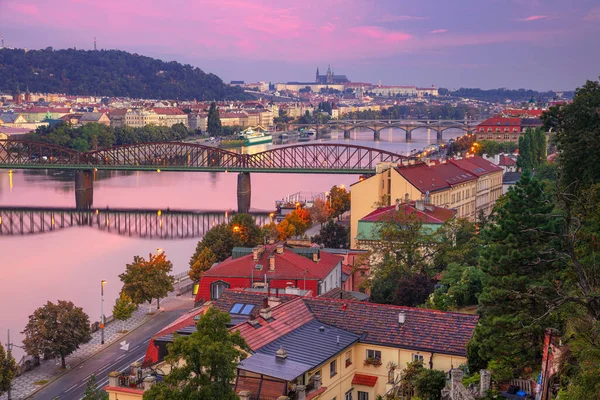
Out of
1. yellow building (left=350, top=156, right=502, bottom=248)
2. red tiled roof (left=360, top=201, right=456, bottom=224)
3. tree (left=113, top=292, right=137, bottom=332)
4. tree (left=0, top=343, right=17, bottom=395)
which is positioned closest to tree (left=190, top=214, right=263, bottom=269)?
yellow building (left=350, top=156, right=502, bottom=248)

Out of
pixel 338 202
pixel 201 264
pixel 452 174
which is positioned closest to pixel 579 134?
pixel 201 264

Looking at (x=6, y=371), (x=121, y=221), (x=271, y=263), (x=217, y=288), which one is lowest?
(x=121, y=221)

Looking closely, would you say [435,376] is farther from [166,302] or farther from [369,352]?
[166,302]

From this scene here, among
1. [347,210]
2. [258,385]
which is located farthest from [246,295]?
[347,210]

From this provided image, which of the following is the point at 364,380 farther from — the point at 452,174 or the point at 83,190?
the point at 83,190

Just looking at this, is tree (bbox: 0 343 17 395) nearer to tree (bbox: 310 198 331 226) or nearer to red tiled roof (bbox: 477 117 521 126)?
tree (bbox: 310 198 331 226)

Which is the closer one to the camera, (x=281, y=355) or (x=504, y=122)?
(x=281, y=355)
